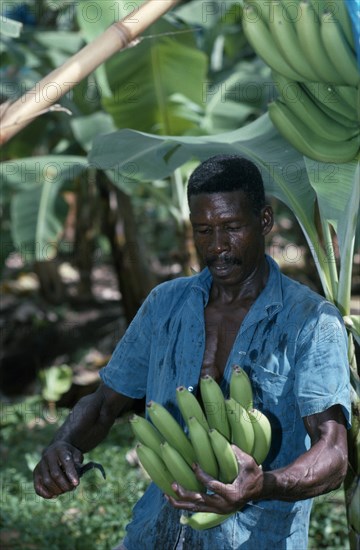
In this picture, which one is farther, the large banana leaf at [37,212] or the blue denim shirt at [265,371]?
the large banana leaf at [37,212]

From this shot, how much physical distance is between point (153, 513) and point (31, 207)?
11.7 ft

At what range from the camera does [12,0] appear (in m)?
5.55

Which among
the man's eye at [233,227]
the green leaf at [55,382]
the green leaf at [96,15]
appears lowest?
the green leaf at [55,382]

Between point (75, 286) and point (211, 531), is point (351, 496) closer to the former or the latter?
point (211, 531)

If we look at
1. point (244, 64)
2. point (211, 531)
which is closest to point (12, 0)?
point (244, 64)

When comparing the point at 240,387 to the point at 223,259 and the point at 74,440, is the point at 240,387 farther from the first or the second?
the point at 74,440

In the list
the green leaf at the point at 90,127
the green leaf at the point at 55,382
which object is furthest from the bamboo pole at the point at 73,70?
the green leaf at the point at 55,382

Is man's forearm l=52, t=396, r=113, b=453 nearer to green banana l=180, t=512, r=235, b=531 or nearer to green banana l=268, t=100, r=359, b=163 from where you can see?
green banana l=180, t=512, r=235, b=531

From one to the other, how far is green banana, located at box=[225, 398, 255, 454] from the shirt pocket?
10.0 inches

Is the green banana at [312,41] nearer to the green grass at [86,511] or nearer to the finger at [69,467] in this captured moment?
the finger at [69,467]

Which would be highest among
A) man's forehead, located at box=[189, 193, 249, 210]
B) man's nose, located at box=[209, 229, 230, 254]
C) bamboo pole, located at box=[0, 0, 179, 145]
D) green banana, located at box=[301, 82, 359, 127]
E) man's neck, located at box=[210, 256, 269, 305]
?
bamboo pole, located at box=[0, 0, 179, 145]

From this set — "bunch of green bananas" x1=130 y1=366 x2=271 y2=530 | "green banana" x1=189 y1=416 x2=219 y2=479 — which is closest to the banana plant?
"bunch of green bananas" x1=130 y1=366 x2=271 y2=530

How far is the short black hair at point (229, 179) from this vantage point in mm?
2232

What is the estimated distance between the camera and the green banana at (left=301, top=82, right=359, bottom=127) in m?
2.62
